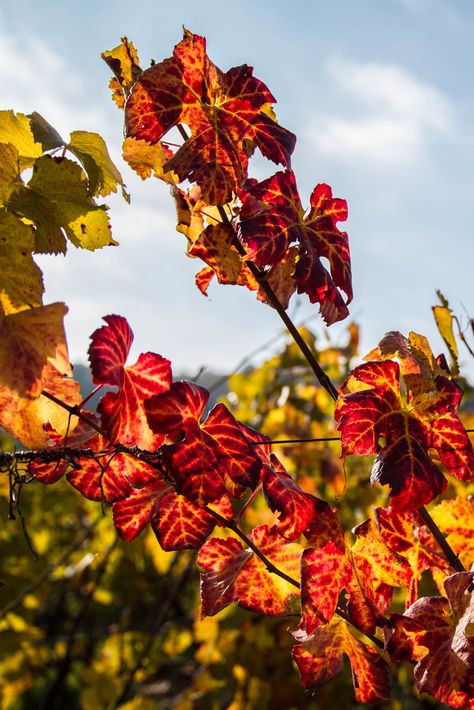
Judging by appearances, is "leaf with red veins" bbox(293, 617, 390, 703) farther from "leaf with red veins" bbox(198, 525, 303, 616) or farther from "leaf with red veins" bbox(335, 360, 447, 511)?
"leaf with red veins" bbox(335, 360, 447, 511)

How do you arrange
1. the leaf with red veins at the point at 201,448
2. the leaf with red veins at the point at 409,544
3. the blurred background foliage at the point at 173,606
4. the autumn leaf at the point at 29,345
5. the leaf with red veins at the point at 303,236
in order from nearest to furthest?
1. the autumn leaf at the point at 29,345
2. the leaf with red veins at the point at 201,448
3. the leaf with red veins at the point at 303,236
4. the leaf with red veins at the point at 409,544
5. the blurred background foliage at the point at 173,606

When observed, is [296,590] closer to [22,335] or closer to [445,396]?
[445,396]

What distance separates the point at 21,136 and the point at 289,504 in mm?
598

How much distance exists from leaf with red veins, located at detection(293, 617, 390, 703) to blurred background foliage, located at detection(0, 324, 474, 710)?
1.23 meters

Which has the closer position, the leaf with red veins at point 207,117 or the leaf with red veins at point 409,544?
the leaf with red veins at point 207,117

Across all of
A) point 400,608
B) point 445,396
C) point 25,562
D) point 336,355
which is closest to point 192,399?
point 445,396

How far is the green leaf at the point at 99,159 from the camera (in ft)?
3.40

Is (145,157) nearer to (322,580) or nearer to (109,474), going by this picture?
(109,474)

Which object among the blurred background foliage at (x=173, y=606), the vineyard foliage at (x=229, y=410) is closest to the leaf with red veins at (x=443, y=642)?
the vineyard foliage at (x=229, y=410)

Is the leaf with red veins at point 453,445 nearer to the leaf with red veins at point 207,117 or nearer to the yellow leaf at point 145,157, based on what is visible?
the leaf with red veins at point 207,117

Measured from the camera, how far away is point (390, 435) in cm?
94

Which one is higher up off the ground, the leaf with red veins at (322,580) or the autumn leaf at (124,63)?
the autumn leaf at (124,63)

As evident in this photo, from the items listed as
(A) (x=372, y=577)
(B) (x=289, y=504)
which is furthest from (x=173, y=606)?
(B) (x=289, y=504)

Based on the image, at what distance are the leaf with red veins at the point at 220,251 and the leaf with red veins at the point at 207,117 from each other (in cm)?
8
